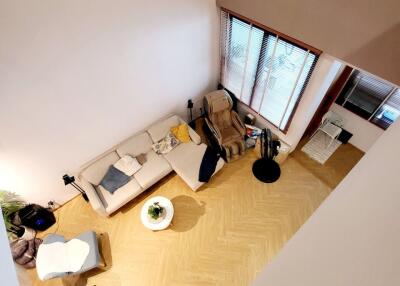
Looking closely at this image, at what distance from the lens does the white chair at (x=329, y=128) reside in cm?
484

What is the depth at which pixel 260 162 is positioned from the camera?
4949 mm

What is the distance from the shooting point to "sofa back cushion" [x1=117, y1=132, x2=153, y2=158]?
14.7ft

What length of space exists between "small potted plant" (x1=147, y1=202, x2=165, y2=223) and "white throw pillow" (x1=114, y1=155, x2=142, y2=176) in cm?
79

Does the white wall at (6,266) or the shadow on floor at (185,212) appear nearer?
the white wall at (6,266)

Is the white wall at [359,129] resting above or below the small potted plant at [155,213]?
above

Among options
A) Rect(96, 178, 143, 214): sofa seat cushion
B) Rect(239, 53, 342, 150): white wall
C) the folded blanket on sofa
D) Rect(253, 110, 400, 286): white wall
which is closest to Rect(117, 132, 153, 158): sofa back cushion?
Rect(96, 178, 143, 214): sofa seat cushion

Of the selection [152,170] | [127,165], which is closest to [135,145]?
[127,165]

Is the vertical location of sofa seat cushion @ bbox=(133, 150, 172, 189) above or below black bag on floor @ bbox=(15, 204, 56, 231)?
above

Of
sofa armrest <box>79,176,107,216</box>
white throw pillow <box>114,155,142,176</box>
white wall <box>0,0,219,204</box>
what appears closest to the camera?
A: white wall <box>0,0,219,204</box>

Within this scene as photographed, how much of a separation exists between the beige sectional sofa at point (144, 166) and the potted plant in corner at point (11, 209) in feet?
3.15

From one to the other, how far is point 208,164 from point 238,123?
120 centimetres

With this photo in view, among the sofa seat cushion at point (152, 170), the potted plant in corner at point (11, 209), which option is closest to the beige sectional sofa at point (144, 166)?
the sofa seat cushion at point (152, 170)

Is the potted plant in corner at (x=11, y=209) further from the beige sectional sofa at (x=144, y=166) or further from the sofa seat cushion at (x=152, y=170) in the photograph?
the sofa seat cushion at (x=152, y=170)

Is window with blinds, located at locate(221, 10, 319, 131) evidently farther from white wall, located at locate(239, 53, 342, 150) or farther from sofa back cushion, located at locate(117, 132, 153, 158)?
sofa back cushion, located at locate(117, 132, 153, 158)
